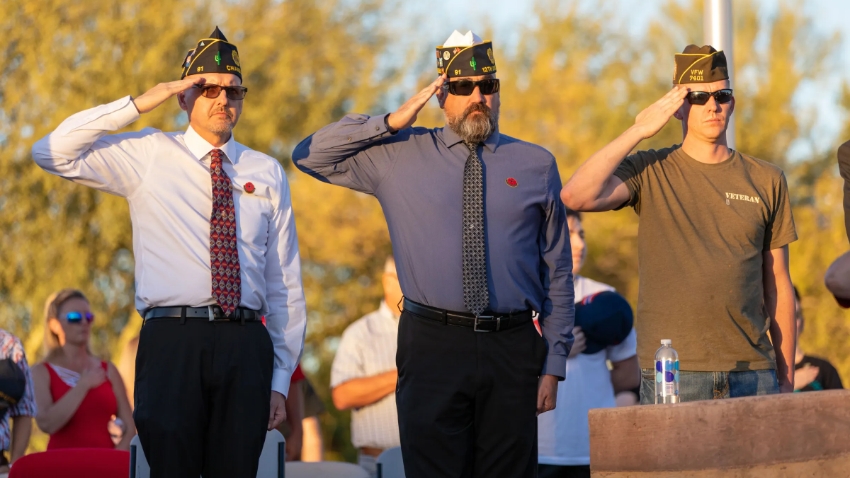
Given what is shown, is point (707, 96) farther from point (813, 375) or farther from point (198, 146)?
point (813, 375)

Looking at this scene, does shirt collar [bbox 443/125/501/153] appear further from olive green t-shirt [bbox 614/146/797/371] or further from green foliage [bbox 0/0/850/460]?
green foliage [bbox 0/0/850/460]

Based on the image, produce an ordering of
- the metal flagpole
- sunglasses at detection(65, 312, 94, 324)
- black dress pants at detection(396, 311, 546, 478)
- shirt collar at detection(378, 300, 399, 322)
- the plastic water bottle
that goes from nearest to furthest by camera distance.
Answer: the plastic water bottle → black dress pants at detection(396, 311, 546, 478) → the metal flagpole → shirt collar at detection(378, 300, 399, 322) → sunglasses at detection(65, 312, 94, 324)

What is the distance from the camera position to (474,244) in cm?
454

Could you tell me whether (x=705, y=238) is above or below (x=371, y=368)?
above

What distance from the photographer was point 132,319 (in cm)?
1616

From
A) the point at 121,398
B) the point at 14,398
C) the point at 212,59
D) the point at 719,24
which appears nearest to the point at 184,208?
the point at 212,59

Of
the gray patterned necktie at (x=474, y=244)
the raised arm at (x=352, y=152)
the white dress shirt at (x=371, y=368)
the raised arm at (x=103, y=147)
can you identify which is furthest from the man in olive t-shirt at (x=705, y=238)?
the white dress shirt at (x=371, y=368)

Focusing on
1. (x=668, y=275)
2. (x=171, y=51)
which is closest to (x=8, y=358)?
(x=668, y=275)

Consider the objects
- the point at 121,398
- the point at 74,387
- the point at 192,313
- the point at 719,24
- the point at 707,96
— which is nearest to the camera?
the point at 192,313

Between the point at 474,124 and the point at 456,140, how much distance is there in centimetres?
10

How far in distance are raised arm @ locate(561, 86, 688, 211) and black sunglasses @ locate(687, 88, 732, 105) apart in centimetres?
6

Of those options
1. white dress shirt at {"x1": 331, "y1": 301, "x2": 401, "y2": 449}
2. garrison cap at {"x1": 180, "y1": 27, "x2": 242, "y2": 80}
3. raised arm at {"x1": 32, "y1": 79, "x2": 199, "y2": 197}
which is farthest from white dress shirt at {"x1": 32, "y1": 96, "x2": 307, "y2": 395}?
white dress shirt at {"x1": 331, "y1": 301, "x2": 401, "y2": 449}

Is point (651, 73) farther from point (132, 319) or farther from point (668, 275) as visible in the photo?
point (668, 275)

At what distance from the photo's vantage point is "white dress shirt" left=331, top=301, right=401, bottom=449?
7000 mm
